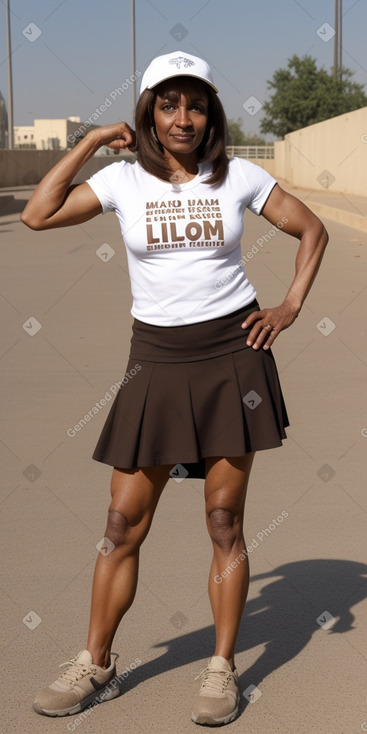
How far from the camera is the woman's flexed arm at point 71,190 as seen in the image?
132 inches

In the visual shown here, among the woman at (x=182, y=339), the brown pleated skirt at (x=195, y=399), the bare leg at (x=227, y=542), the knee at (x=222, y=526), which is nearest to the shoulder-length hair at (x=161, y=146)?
the woman at (x=182, y=339)

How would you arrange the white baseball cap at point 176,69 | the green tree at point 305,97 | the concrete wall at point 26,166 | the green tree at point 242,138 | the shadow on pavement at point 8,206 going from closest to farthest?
the white baseball cap at point 176,69
the shadow on pavement at point 8,206
the concrete wall at point 26,166
the green tree at point 305,97
the green tree at point 242,138

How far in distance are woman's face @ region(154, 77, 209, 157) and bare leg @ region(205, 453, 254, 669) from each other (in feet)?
2.98

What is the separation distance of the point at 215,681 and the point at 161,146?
1554mm

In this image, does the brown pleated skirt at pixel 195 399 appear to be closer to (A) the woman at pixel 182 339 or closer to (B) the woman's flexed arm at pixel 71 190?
(A) the woman at pixel 182 339

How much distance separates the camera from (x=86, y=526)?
509cm

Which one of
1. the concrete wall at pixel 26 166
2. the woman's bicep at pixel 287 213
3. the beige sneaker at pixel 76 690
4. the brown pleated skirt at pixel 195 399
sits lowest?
the beige sneaker at pixel 76 690

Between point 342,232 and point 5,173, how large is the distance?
1288 inches

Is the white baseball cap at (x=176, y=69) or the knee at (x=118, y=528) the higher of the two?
the white baseball cap at (x=176, y=69)

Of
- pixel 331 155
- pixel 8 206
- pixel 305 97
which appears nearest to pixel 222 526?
pixel 8 206

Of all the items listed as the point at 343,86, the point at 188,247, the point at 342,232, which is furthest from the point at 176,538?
the point at 343,86

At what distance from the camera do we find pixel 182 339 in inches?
130

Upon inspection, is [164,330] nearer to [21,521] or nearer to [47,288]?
[21,521]

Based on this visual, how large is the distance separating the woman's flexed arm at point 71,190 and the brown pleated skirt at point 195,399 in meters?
0.37
